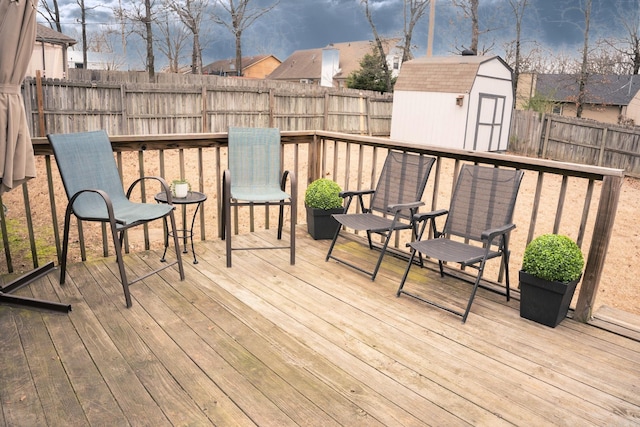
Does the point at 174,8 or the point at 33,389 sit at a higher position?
the point at 174,8

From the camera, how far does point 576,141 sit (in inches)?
547

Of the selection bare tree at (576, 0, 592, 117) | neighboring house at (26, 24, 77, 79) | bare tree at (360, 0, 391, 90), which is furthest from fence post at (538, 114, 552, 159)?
neighboring house at (26, 24, 77, 79)

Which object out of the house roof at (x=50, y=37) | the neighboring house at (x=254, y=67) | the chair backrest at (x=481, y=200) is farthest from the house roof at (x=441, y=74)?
the neighboring house at (x=254, y=67)

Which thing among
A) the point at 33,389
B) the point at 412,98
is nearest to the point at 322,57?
the point at 412,98

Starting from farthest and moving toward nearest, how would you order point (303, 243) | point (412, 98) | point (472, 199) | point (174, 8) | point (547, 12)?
point (547, 12) < point (174, 8) < point (412, 98) < point (303, 243) < point (472, 199)

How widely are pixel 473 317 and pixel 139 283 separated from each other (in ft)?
7.48

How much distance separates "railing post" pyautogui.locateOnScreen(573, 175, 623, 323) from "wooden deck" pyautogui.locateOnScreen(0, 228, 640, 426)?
15 centimetres

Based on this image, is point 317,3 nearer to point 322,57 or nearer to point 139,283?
point 322,57

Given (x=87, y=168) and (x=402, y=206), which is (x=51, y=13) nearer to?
(x=87, y=168)

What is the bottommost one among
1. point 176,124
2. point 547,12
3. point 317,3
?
point 176,124

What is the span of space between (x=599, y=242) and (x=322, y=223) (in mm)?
2286

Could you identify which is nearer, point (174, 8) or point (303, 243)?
point (303, 243)

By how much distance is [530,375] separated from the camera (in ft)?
7.82

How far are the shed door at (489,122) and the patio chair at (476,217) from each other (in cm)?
1148
